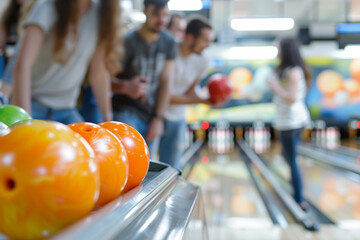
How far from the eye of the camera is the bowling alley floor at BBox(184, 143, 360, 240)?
9.29 feet

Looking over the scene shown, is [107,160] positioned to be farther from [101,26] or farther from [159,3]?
[159,3]

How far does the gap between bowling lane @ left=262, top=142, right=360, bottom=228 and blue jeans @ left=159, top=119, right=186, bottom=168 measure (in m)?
1.56

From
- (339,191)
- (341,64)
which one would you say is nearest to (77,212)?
Result: (339,191)

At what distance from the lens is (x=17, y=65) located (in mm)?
1441

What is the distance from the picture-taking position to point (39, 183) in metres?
0.43

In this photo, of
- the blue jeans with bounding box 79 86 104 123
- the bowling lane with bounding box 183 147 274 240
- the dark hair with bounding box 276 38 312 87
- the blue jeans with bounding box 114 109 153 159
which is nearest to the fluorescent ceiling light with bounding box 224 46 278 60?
the bowling lane with bounding box 183 147 274 240

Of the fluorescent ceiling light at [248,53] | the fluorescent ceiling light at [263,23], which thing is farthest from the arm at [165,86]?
the fluorescent ceiling light at [248,53]

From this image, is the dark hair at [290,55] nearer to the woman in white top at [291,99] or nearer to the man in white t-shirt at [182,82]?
the woman in white top at [291,99]

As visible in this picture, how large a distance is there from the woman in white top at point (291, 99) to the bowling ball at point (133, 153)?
2.60 meters

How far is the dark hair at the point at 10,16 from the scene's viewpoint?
6.14 feet

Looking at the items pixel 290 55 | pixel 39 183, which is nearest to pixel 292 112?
pixel 290 55

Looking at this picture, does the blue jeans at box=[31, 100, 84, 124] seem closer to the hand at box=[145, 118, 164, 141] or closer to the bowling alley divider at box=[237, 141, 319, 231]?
the hand at box=[145, 118, 164, 141]

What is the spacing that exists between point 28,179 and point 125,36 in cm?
196

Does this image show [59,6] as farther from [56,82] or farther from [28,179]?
[28,179]
